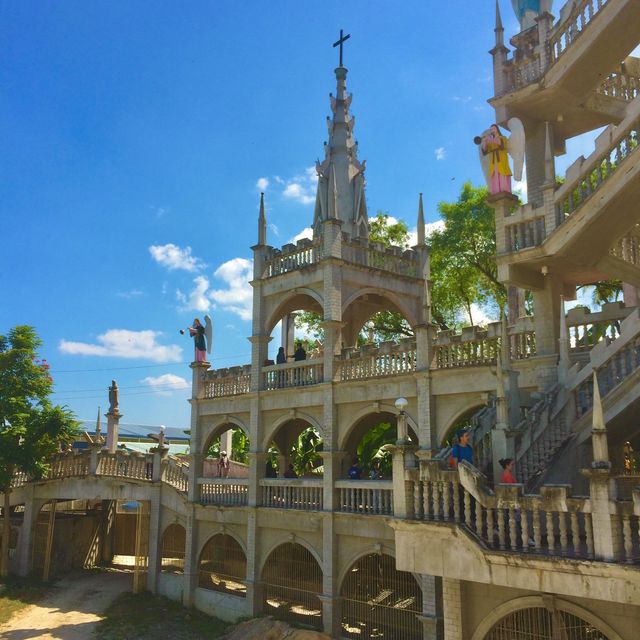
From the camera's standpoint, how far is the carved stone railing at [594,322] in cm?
1718

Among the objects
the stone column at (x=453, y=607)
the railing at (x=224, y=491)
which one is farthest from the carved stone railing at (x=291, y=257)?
the stone column at (x=453, y=607)

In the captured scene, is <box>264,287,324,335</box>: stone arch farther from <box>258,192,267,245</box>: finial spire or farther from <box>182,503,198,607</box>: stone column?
<box>182,503,198,607</box>: stone column

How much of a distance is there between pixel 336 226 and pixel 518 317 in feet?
23.2

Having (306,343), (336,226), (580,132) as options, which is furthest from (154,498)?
(580,132)

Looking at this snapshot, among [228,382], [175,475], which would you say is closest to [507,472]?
[228,382]

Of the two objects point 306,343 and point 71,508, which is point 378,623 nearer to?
point 306,343

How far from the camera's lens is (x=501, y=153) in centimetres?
1758

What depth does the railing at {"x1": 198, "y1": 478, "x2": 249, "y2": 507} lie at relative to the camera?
26156 millimetres

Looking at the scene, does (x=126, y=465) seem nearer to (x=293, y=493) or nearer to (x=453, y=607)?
(x=293, y=493)

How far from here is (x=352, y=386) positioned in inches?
878

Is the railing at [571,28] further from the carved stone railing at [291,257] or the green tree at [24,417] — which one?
the green tree at [24,417]

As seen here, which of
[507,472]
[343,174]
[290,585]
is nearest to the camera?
[507,472]

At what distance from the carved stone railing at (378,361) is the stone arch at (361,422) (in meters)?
1.03

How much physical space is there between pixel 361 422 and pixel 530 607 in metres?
12.5
